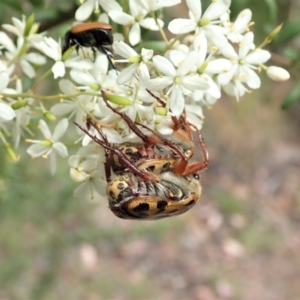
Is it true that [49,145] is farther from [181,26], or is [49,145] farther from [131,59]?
[181,26]

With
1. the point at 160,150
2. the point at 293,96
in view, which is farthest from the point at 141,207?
the point at 293,96

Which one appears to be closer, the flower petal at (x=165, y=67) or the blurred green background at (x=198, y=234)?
the flower petal at (x=165, y=67)

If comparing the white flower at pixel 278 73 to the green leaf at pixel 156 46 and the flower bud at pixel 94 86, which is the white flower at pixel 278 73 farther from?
the flower bud at pixel 94 86

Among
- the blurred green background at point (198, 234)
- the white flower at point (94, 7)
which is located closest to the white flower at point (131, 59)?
the white flower at point (94, 7)

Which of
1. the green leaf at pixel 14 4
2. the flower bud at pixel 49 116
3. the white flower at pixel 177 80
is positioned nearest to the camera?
the white flower at pixel 177 80

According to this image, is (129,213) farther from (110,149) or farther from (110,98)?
(110,98)

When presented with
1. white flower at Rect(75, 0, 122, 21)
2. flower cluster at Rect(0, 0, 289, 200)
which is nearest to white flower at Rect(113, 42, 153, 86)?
flower cluster at Rect(0, 0, 289, 200)

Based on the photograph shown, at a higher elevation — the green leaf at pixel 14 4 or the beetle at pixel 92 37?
the beetle at pixel 92 37
